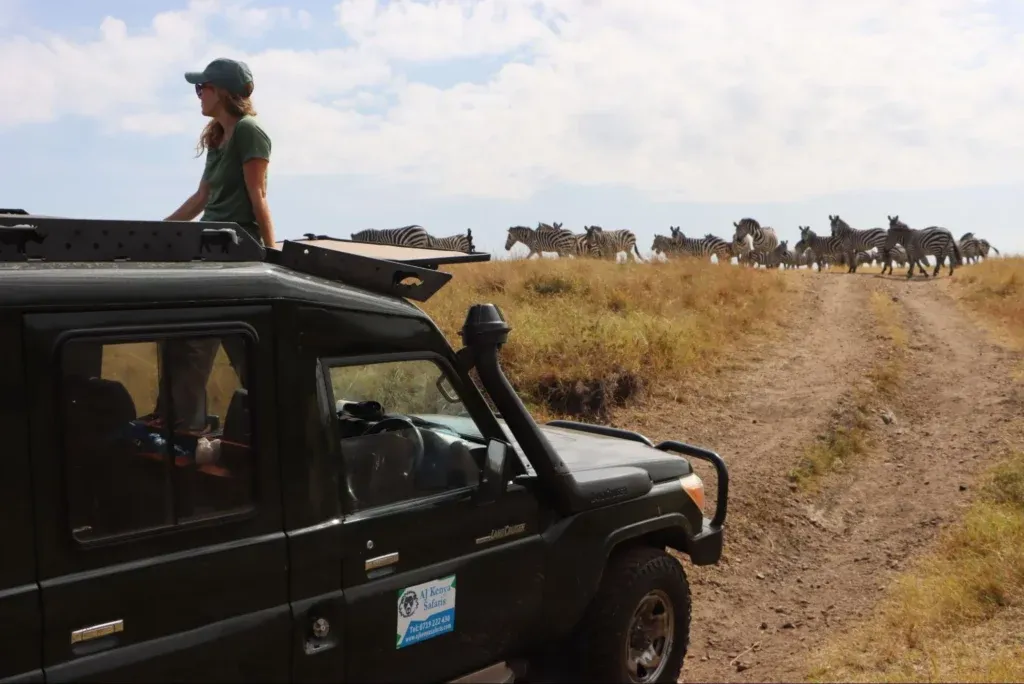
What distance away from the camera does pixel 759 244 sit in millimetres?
38062

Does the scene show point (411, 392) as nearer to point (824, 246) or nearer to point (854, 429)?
point (854, 429)

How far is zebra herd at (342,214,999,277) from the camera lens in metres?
27.6

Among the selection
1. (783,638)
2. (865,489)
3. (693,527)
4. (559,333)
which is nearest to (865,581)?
(783,638)

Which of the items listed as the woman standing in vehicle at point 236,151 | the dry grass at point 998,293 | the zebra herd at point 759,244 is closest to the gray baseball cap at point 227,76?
the woman standing in vehicle at point 236,151

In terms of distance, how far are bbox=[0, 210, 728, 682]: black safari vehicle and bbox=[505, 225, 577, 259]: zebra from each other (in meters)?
27.8

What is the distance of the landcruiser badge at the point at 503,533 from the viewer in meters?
3.55

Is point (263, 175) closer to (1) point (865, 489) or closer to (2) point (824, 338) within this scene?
(1) point (865, 489)

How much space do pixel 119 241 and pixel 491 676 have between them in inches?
86.7

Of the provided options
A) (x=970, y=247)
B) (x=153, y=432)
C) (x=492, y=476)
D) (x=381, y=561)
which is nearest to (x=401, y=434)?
(x=492, y=476)

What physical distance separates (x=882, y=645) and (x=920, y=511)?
321cm

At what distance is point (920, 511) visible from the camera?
8180 mm

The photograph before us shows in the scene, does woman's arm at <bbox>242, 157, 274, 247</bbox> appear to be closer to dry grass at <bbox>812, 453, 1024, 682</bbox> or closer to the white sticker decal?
the white sticker decal

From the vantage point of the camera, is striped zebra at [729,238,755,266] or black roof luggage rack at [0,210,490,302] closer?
black roof luggage rack at [0,210,490,302]

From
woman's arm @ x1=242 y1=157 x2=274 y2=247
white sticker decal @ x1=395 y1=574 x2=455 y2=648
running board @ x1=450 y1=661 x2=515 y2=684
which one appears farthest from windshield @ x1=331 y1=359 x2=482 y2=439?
woman's arm @ x1=242 y1=157 x2=274 y2=247
